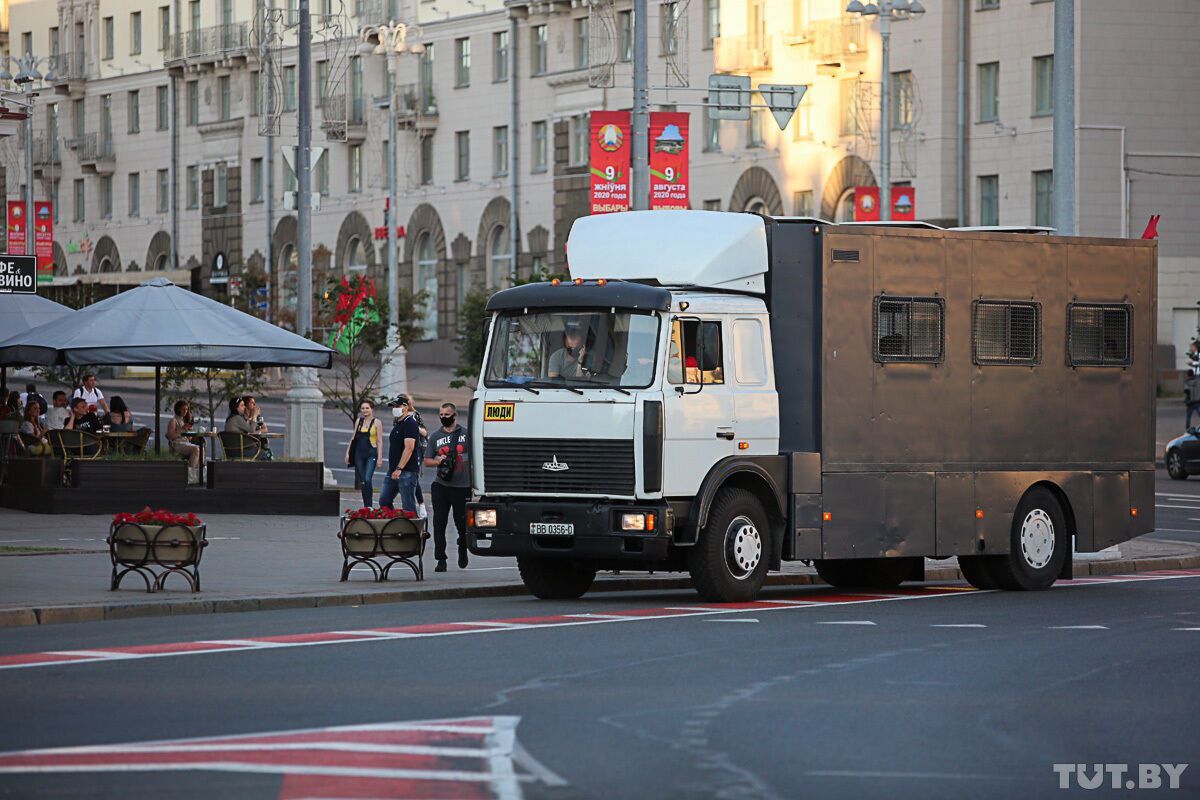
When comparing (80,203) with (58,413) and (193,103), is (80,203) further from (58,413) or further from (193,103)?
(58,413)

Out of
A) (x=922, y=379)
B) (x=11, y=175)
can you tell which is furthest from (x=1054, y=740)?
(x=11, y=175)

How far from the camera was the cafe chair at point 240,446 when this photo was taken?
113 ft

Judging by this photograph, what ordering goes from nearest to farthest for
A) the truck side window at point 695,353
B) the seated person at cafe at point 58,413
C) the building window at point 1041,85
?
Answer: 1. the truck side window at point 695,353
2. the seated person at cafe at point 58,413
3. the building window at point 1041,85

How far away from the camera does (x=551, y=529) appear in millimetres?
20562

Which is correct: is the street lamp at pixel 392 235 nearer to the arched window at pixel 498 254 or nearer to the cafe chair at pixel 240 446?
the arched window at pixel 498 254

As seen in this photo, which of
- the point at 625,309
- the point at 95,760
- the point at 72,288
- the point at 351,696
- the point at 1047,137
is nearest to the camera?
the point at 95,760

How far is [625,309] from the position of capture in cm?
2045

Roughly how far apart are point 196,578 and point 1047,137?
43086mm

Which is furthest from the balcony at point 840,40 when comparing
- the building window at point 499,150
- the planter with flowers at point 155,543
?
the planter with flowers at point 155,543

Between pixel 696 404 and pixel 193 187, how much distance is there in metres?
74.4

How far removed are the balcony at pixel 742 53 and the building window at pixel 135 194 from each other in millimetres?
34225

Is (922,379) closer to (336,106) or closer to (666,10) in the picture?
(666,10)

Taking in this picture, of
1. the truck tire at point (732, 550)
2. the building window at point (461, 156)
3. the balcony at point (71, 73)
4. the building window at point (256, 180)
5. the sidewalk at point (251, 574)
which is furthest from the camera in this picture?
the balcony at point (71, 73)

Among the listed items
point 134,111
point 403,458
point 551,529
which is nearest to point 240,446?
point 403,458
